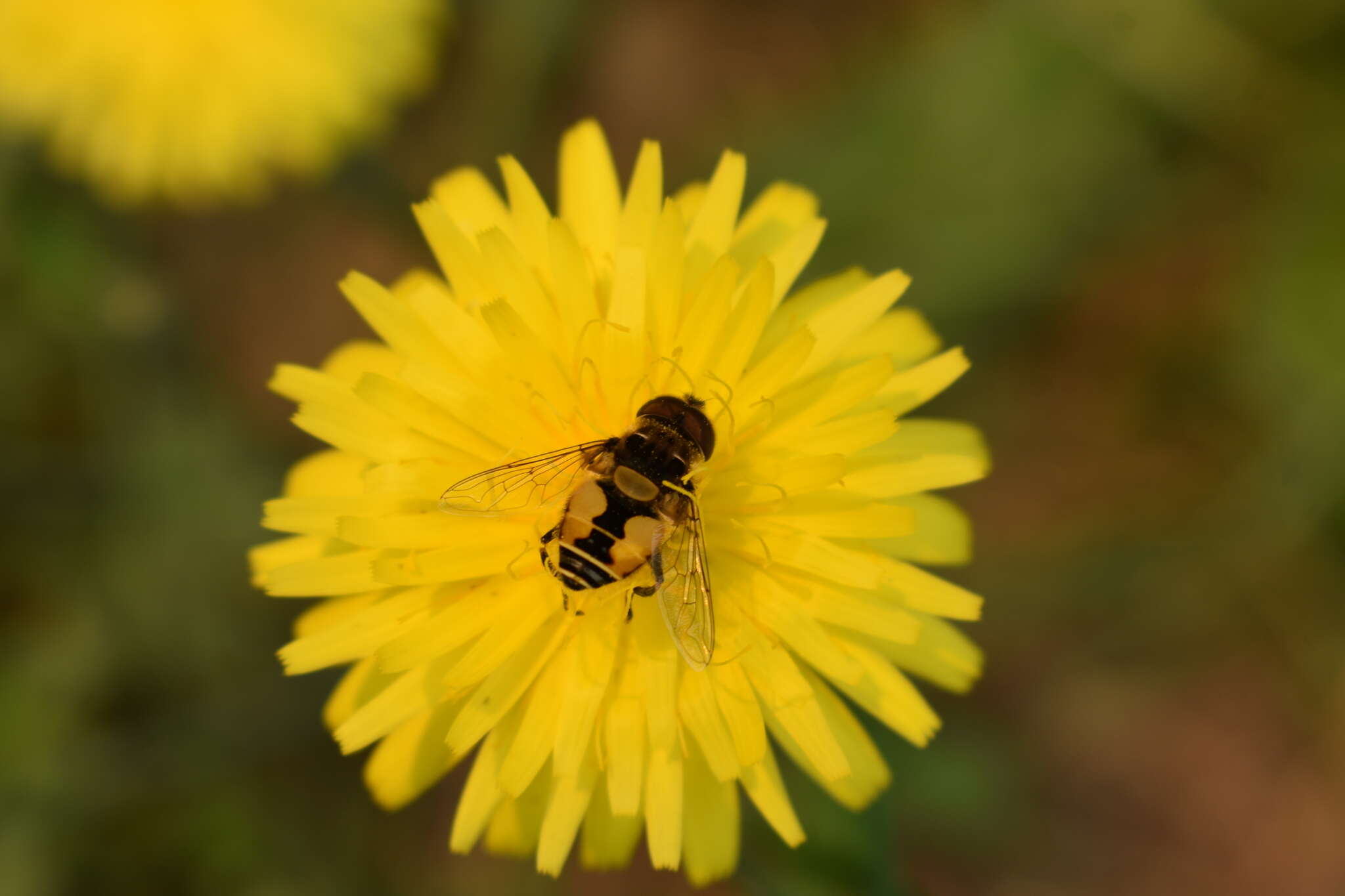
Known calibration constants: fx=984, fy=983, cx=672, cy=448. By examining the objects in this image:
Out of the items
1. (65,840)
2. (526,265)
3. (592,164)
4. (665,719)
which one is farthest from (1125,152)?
(65,840)

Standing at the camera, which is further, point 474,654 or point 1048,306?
point 1048,306

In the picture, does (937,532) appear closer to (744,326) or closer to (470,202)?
(744,326)

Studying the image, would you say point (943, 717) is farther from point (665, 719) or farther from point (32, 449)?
point (32, 449)

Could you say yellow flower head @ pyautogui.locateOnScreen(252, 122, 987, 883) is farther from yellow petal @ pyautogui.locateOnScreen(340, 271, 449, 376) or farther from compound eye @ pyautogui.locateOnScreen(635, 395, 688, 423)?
compound eye @ pyautogui.locateOnScreen(635, 395, 688, 423)

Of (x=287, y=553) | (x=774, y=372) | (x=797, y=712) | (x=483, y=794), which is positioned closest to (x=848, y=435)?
(x=774, y=372)

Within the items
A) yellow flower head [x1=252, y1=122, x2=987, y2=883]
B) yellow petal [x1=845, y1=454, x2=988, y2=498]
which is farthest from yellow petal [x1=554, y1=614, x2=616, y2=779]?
yellow petal [x1=845, y1=454, x2=988, y2=498]

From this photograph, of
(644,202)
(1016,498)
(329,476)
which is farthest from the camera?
(1016,498)
